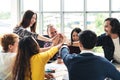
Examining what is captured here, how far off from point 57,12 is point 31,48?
3304mm

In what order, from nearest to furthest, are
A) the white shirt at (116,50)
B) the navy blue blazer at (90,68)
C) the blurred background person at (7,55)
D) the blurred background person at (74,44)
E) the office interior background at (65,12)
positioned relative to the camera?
the navy blue blazer at (90,68)
the blurred background person at (7,55)
the white shirt at (116,50)
the blurred background person at (74,44)
the office interior background at (65,12)

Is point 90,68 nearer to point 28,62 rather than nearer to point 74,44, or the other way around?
point 28,62

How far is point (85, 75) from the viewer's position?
1938 millimetres

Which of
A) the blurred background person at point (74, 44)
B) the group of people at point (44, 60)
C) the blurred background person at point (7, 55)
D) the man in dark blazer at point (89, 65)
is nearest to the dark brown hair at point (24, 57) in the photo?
the group of people at point (44, 60)

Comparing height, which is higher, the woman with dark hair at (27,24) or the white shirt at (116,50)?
the woman with dark hair at (27,24)

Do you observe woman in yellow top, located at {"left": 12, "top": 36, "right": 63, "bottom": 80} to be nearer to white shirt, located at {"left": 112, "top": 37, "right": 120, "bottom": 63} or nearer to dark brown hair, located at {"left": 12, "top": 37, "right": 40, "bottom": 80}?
dark brown hair, located at {"left": 12, "top": 37, "right": 40, "bottom": 80}

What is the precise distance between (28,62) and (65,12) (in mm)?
3303

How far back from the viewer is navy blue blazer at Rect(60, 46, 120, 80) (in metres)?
1.92

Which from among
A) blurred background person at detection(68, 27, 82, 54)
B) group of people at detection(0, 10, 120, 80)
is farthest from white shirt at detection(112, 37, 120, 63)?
group of people at detection(0, 10, 120, 80)

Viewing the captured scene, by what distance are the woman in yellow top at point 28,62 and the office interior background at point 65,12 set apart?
2.88 metres

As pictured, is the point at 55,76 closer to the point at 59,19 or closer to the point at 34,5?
the point at 59,19

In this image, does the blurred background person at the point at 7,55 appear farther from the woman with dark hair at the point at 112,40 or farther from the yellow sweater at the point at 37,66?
the woman with dark hair at the point at 112,40

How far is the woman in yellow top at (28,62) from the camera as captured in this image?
2.22 meters

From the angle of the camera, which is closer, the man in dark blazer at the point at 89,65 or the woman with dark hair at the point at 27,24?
the man in dark blazer at the point at 89,65
